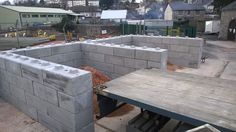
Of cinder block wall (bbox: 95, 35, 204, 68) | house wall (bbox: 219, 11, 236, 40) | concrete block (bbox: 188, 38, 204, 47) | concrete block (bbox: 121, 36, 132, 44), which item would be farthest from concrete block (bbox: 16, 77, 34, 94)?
house wall (bbox: 219, 11, 236, 40)

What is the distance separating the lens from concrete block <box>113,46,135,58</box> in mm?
6186

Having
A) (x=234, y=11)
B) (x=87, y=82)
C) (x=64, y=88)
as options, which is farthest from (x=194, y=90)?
(x=234, y=11)

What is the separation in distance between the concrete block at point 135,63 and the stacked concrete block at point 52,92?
2.65 metres

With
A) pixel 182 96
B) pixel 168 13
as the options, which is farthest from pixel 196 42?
pixel 168 13

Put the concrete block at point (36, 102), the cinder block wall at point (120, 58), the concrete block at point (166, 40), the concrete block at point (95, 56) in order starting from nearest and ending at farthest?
the concrete block at point (36, 102)
the cinder block wall at point (120, 58)
the concrete block at point (95, 56)
the concrete block at point (166, 40)

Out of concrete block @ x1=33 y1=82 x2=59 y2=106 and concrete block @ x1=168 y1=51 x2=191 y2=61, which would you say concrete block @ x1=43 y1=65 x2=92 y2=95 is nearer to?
concrete block @ x1=33 y1=82 x2=59 y2=106

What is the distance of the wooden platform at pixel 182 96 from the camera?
2.68 m

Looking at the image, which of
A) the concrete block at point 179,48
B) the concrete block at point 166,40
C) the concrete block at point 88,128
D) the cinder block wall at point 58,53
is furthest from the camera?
the concrete block at point 166,40

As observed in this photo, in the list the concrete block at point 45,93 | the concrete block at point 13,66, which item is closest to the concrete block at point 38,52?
the concrete block at point 13,66

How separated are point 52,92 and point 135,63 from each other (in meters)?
2.96

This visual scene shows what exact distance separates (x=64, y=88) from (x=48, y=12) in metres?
53.8

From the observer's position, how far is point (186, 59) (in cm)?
926

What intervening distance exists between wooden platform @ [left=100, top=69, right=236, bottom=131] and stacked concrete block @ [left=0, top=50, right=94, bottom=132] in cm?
48

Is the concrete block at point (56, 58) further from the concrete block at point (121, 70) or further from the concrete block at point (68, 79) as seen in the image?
the concrete block at point (68, 79)
